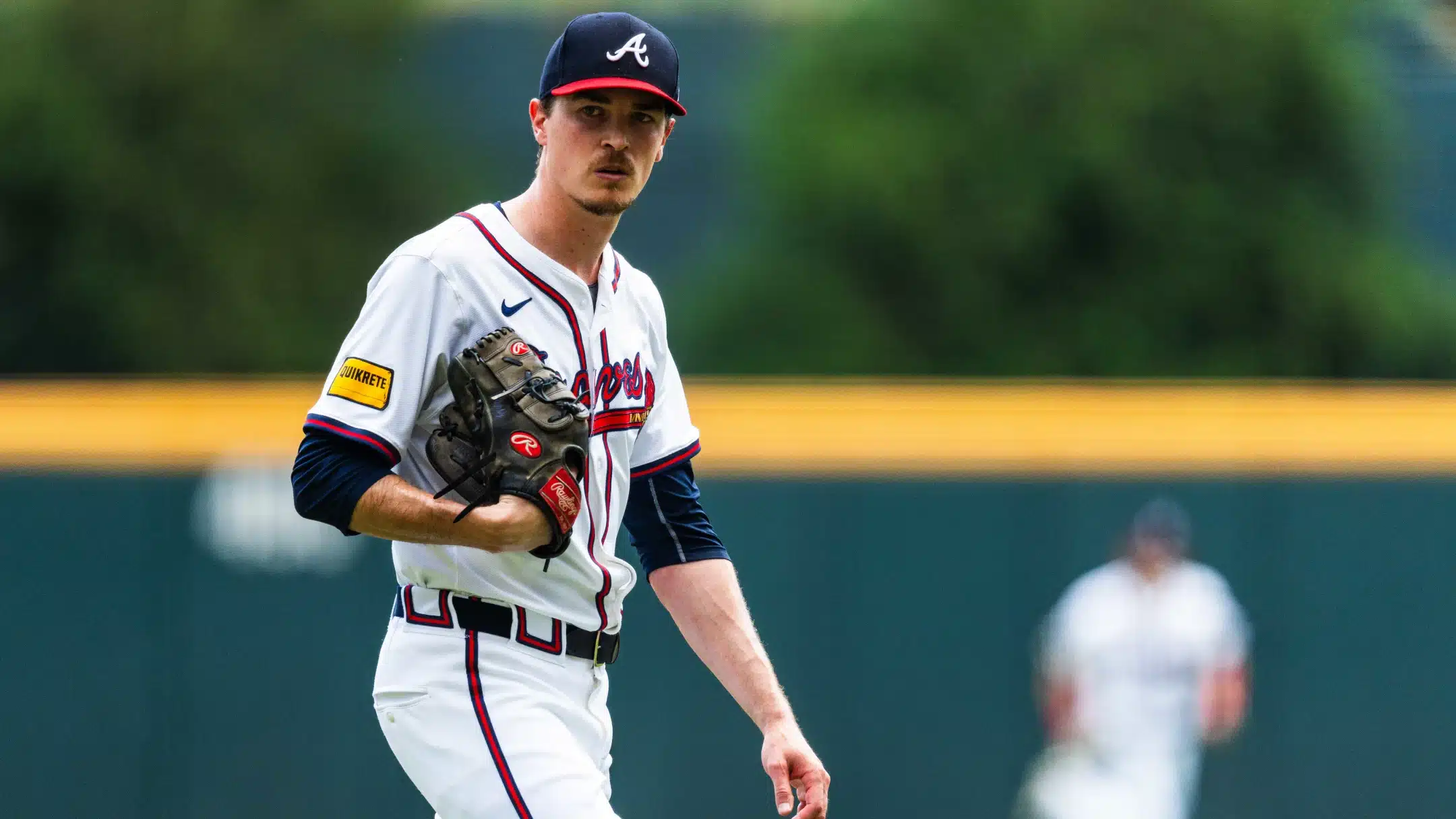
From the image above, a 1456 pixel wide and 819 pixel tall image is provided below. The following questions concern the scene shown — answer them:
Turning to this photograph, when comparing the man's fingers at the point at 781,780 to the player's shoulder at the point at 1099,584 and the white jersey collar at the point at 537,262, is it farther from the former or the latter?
the player's shoulder at the point at 1099,584

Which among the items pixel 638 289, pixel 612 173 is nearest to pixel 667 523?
pixel 638 289

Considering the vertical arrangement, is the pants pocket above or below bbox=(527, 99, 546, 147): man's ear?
below

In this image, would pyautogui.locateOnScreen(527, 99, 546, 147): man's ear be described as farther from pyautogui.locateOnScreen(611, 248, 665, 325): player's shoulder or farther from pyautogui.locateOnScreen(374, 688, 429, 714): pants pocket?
pyautogui.locateOnScreen(374, 688, 429, 714): pants pocket

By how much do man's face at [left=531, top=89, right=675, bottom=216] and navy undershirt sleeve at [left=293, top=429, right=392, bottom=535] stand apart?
0.51m

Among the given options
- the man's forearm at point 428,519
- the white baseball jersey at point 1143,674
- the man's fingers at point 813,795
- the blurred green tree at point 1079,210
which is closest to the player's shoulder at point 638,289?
the man's forearm at point 428,519

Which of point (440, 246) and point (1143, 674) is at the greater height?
point (440, 246)

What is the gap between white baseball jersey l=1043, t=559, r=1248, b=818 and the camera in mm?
6703

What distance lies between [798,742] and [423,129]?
35.4ft

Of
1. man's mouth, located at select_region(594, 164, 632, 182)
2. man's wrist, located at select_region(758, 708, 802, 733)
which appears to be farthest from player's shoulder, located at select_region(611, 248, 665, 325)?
man's wrist, located at select_region(758, 708, 802, 733)

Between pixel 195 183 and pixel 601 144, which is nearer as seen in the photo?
pixel 601 144

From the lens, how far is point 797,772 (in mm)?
2736

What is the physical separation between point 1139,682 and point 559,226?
4547mm

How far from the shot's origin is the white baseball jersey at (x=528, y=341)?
8.22ft

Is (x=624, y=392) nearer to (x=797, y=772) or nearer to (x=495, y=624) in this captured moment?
(x=495, y=624)
